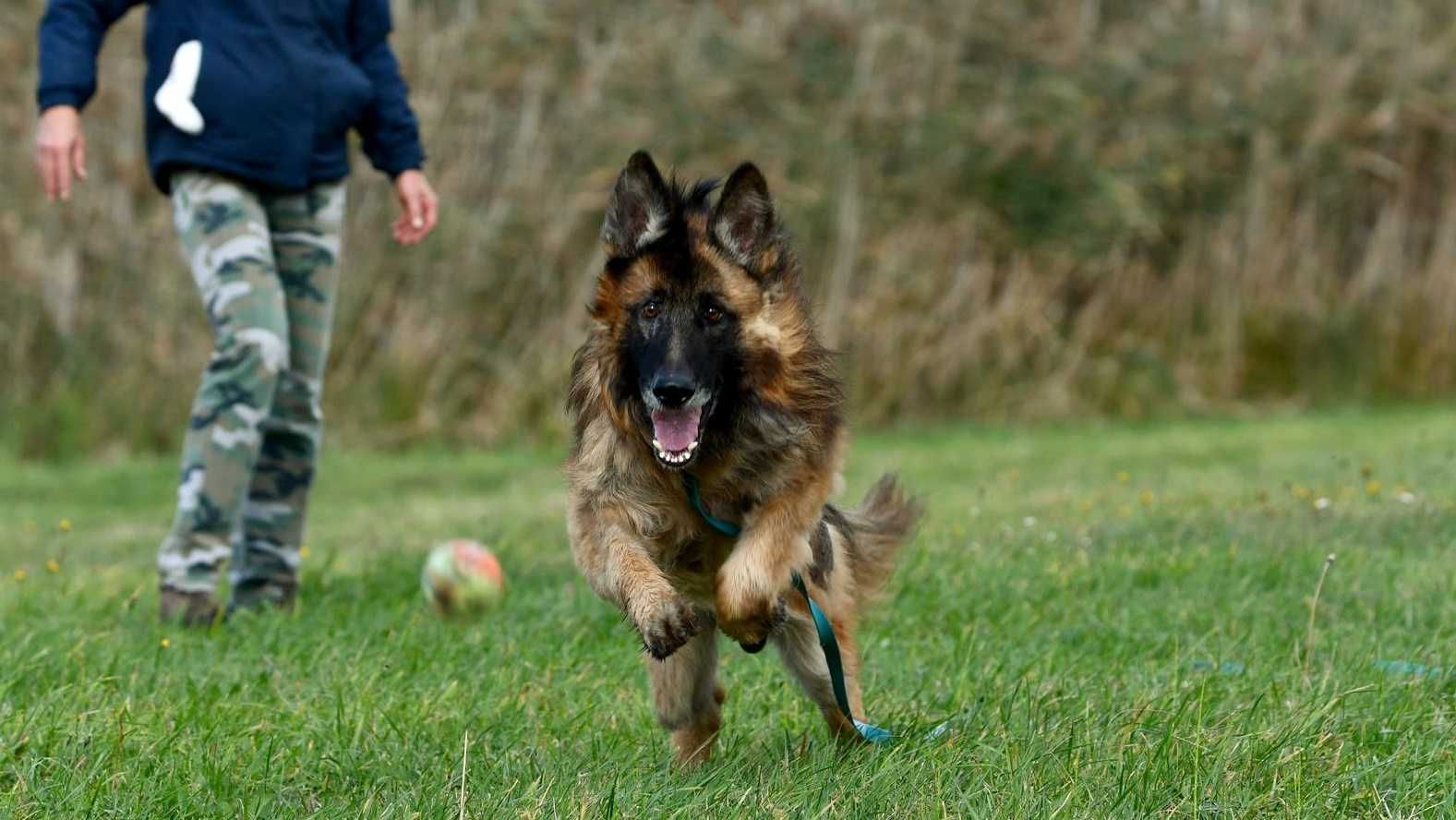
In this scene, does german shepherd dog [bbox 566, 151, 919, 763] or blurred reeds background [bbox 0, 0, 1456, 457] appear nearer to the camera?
german shepherd dog [bbox 566, 151, 919, 763]

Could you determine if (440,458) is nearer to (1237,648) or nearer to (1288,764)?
(1237,648)

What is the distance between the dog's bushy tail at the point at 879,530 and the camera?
178 inches

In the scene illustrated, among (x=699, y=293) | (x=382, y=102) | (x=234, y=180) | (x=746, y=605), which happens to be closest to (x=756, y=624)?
(x=746, y=605)

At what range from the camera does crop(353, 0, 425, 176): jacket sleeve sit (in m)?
6.02

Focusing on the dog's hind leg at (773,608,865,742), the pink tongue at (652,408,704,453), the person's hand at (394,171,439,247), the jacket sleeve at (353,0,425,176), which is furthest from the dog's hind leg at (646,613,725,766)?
the jacket sleeve at (353,0,425,176)

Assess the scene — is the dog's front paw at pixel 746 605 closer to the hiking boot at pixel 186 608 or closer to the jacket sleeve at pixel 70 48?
the hiking boot at pixel 186 608

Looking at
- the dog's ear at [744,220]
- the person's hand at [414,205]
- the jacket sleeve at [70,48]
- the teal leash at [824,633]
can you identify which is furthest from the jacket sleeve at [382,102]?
the teal leash at [824,633]

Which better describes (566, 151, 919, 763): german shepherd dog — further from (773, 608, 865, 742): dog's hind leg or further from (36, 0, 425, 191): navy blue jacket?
(36, 0, 425, 191): navy blue jacket

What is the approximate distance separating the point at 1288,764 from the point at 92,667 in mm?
2988

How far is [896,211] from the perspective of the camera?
13.1m

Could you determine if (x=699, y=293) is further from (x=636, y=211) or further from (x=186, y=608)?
(x=186, y=608)

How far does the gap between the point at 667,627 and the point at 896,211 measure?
9.84m

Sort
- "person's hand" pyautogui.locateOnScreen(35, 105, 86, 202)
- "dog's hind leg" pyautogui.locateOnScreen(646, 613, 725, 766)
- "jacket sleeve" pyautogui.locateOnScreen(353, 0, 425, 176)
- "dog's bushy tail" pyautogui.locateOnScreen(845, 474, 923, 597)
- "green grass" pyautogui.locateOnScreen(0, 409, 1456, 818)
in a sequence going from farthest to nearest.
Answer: "jacket sleeve" pyautogui.locateOnScreen(353, 0, 425, 176)
"person's hand" pyautogui.locateOnScreen(35, 105, 86, 202)
"dog's bushy tail" pyautogui.locateOnScreen(845, 474, 923, 597)
"dog's hind leg" pyautogui.locateOnScreen(646, 613, 725, 766)
"green grass" pyautogui.locateOnScreen(0, 409, 1456, 818)

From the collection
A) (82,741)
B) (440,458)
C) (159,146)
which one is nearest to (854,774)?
(82,741)
